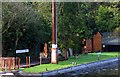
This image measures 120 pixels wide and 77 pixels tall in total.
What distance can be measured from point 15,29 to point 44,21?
Answer: 281 inches

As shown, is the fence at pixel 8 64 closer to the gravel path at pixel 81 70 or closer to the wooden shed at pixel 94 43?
the gravel path at pixel 81 70

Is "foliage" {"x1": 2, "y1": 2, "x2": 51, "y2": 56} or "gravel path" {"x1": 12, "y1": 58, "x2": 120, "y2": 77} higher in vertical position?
"foliage" {"x1": 2, "y1": 2, "x2": 51, "y2": 56}

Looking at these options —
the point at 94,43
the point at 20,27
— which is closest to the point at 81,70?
the point at 20,27

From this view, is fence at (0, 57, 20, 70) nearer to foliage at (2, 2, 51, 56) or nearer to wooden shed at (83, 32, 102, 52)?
foliage at (2, 2, 51, 56)

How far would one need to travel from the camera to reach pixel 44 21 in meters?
39.1

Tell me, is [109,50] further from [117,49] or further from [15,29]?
[15,29]

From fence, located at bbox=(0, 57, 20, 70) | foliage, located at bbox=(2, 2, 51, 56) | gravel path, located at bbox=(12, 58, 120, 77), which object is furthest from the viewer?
foliage, located at bbox=(2, 2, 51, 56)

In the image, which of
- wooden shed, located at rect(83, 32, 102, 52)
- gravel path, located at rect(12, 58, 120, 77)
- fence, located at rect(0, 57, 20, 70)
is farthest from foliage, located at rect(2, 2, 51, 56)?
wooden shed, located at rect(83, 32, 102, 52)

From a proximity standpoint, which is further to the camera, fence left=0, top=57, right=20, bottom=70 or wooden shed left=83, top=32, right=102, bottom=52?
wooden shed left=83, top=32, right=102, bottom=52

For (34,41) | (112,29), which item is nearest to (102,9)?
(112,29)

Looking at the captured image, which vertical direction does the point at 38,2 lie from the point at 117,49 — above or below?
above

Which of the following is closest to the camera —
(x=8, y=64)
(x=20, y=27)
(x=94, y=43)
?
(x=8, y=64)

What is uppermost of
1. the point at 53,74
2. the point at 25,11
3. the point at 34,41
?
the point at 25,11

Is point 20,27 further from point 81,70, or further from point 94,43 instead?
point 94,43
